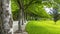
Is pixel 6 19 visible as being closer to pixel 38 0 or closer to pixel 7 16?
pixel 7 16

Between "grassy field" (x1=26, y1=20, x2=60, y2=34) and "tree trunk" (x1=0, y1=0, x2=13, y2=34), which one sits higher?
"tree trunk" (x1=0, y1=0, x2=13, y2=34)

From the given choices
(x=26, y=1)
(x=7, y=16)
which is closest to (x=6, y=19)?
(x=7, y=16)

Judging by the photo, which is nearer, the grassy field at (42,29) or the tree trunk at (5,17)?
the tree trunk at (5,17)

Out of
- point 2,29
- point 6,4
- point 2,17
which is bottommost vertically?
point 2,29

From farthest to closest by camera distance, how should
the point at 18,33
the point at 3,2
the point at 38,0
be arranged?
the point at 38,0 < the point at 18,33 < the point at 3,2

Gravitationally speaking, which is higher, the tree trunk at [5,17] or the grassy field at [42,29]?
the tree trunk at [5,17]

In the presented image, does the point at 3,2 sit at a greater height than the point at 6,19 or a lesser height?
greater

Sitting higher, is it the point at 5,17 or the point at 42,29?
the point at 5,17

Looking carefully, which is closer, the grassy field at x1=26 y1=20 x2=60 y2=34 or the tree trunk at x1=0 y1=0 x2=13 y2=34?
the tree trunk at x1=0 y1=0 x2=13 y2=34

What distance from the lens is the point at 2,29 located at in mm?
5848

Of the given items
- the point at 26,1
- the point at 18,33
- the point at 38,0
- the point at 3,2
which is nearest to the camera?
the point at 3,2

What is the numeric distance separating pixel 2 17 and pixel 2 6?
13.1 inches

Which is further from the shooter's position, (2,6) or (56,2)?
(56,2)

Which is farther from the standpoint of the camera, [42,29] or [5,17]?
[42,29]
